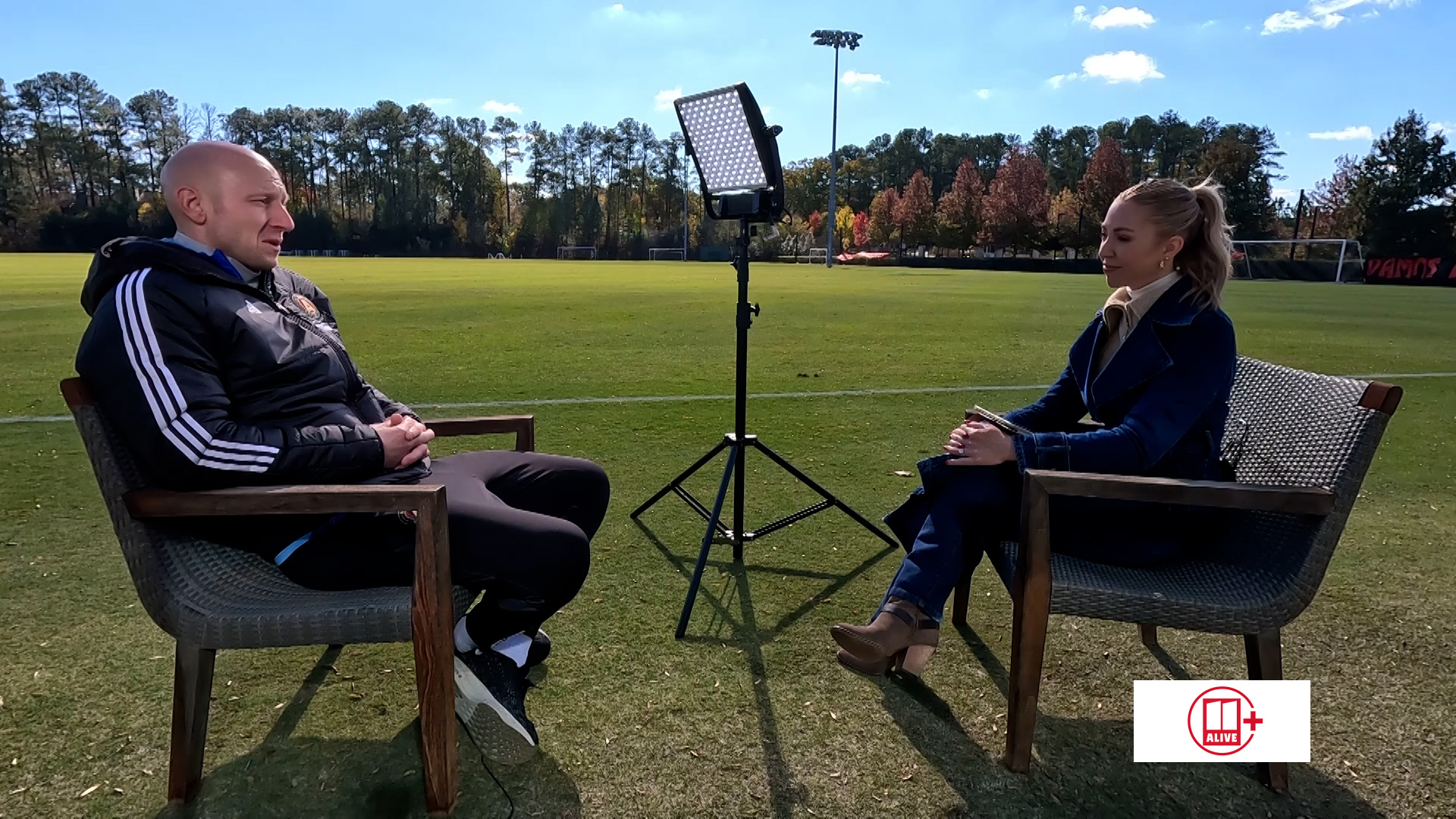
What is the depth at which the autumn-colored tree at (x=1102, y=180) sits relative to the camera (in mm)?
67125

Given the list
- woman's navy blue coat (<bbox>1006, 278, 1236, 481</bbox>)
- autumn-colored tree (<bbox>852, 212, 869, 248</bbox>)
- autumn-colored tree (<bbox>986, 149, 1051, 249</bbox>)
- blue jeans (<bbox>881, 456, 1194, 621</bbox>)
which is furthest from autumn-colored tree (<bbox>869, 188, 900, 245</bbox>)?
blue jeans (<bbox>881, 456, 1194, 621</bbox>)

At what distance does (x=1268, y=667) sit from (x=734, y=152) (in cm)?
229

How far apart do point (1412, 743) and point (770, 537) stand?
2307mm

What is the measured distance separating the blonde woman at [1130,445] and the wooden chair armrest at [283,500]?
1.26 meters

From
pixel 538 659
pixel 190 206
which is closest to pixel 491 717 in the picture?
pixel 538 659

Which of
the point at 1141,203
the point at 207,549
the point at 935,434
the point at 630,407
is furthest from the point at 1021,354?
the point at 207,549

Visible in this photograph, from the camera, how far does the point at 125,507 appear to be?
1823 mm

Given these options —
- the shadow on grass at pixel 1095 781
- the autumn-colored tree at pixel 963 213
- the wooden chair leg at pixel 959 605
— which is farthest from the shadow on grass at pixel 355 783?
the autumn-colored tree at pixel 963 213

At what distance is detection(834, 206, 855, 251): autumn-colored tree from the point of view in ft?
301

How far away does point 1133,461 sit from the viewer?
2256 mm

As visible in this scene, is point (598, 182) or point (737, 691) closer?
point (737, 691)

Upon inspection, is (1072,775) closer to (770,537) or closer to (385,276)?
(770,537)

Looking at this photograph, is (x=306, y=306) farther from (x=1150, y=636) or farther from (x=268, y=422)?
(x=1150, y=636)

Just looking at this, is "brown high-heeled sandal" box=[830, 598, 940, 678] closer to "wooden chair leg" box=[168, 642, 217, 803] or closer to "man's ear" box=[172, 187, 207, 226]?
"wooden chair leg" box=[168, 642, 217, 803]
